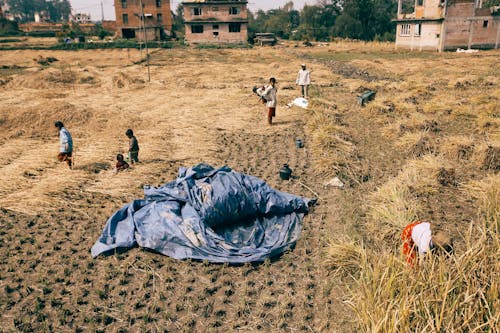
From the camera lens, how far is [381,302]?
11.8 ft

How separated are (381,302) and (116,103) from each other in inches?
486

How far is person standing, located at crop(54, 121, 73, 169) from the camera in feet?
24.8

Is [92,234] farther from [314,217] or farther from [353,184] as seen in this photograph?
[353,184]

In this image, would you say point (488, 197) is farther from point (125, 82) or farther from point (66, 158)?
point (125, 82)

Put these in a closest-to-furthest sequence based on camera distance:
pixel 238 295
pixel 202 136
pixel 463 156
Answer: pixel 238 295
pixel 463 156
pixel 202 136

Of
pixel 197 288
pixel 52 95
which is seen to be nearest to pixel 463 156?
pixel 197 288

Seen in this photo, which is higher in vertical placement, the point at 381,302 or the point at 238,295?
the point at 381,302

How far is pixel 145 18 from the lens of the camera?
4266 cm

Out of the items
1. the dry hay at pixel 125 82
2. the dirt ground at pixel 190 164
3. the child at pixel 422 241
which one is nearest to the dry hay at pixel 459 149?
the dirt ground at pixel 190 164

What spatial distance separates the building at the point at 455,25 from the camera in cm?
3027

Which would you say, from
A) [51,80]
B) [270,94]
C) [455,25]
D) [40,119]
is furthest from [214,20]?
[270,94]

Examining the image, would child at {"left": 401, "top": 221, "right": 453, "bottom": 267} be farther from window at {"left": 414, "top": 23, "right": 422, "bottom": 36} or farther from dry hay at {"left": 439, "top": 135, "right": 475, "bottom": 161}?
window at {"left": 414, "top": 23, "right": 422, "bottom": 36}

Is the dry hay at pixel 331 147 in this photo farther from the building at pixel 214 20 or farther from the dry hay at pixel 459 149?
the building at pixel 214 20

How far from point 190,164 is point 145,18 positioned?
130ft
